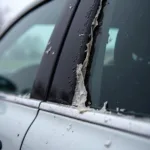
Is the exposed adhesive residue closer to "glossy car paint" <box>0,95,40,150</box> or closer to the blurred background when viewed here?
"glossy car paint" <box>0,95,40,150</box>

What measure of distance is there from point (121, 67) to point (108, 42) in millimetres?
191

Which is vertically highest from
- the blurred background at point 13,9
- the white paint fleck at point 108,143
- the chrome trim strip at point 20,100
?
the blurred background at point 13,9

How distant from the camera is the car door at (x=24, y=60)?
7.43 ft

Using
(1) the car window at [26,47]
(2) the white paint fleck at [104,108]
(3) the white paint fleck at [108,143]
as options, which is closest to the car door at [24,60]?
(1) the car window at [26,47]

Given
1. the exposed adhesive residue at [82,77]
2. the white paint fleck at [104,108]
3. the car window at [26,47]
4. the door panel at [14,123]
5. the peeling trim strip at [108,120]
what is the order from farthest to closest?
the car window at [26,47]
the door panel at [14,123]
the exposed adhesive residue at [82,77]
the white paint fleck at [104,108]
the peeling trim strip at [108,120]

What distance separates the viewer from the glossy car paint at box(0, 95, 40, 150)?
222cm

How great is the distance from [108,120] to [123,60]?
0.99 ft

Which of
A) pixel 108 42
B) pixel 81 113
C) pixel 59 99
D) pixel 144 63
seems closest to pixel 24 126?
pixel 59 99

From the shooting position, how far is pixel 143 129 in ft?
5.03

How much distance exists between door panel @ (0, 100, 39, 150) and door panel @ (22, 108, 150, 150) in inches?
2.9

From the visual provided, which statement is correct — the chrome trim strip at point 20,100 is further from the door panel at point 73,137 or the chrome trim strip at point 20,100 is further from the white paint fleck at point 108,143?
the white paint fleck at point 108,143

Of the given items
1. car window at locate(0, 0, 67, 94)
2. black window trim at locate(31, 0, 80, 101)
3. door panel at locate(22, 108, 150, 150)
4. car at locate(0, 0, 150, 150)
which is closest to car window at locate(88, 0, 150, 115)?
car at locate(0, 0, 150, 150)

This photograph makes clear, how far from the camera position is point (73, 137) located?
182 centimetres

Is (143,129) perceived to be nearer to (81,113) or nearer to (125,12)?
(81,113)
